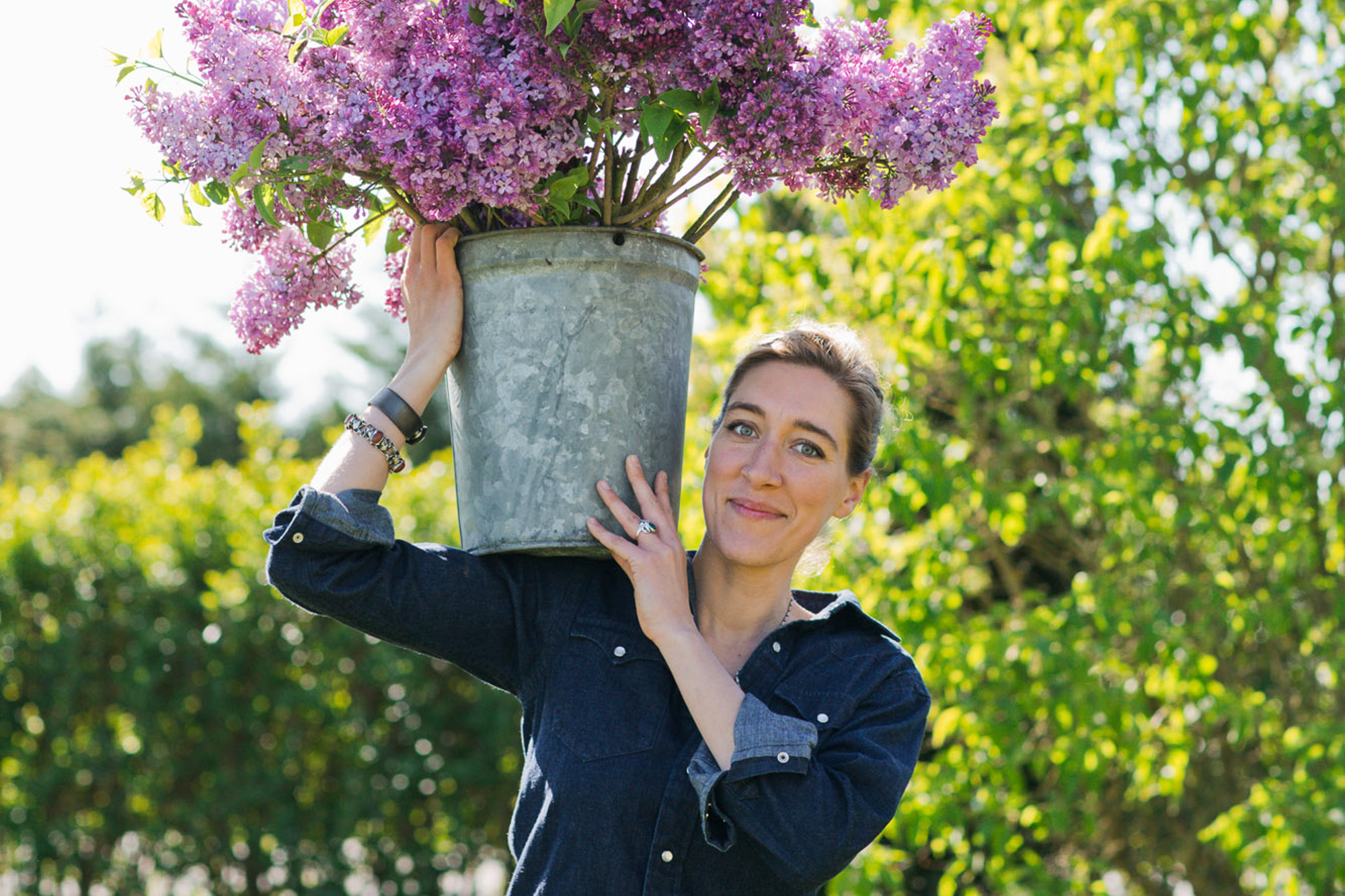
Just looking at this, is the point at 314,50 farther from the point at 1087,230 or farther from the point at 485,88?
the point at 1087,230

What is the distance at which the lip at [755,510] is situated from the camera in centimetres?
199

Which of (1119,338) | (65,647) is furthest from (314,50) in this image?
(65,647)

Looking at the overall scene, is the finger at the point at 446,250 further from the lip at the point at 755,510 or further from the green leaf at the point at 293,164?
the lip at the point at 755,510

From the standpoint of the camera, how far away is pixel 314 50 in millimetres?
1731

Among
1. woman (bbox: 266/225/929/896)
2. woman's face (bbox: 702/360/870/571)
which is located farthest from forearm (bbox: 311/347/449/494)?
woman's face (bbox: 702/360/870/571)

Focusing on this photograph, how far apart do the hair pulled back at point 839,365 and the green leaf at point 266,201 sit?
2.57 ft

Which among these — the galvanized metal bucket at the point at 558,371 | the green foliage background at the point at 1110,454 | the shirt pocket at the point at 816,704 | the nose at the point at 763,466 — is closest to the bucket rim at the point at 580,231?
the galvanized metal bucket at the point at 558,371

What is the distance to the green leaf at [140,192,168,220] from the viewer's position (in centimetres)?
186

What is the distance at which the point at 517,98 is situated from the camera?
63.9 inches

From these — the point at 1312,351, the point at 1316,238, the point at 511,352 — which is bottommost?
the point at 511,352

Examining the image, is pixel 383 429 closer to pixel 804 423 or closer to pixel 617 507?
pixel 617 507

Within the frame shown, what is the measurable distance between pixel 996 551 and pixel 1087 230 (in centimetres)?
123

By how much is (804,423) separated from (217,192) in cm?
95

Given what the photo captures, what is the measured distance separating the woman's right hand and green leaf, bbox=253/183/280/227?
232 mm
